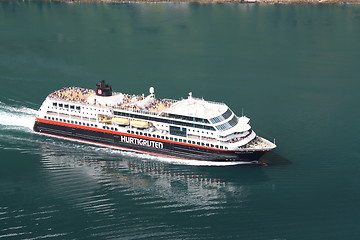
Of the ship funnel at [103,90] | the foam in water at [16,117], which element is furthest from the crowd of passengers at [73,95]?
the foam in water at [16,117]

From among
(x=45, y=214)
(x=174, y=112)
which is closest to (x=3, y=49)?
(x=174, y=112)

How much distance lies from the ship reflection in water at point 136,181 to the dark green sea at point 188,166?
0.24 meters

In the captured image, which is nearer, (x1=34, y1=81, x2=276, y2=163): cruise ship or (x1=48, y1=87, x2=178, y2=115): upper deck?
(x1=34, y1=81, x2=276, y2=163): cruise ship

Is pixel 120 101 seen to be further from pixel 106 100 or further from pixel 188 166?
pixel 188 166

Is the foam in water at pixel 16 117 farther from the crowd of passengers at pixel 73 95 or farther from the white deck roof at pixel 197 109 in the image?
the white deck roof at pixel 197 109

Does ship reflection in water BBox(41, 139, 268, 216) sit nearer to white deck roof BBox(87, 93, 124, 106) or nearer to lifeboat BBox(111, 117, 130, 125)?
lifeboat BBox(111, 117, 130, 125)

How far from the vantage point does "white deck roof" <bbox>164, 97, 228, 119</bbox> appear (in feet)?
262

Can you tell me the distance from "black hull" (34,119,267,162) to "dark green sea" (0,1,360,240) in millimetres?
1840

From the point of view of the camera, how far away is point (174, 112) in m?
80.8

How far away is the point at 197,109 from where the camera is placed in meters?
80.9

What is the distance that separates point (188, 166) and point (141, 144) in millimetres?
9515

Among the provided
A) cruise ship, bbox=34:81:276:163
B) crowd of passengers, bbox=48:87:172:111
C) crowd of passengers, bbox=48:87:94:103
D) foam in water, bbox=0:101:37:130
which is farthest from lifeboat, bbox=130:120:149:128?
foam in water, bbox=0:101:37:130

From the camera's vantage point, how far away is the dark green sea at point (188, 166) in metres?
63.5

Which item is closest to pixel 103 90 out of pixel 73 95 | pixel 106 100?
pixel 106 100
